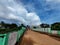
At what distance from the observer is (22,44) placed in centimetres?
1973

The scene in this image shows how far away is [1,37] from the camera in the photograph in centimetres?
802

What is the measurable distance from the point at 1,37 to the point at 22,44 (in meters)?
11.9

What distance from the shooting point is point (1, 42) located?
8.03 metres

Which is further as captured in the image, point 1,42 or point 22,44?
point 22,44

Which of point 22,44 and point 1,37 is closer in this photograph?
point 1,37

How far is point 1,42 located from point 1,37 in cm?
24

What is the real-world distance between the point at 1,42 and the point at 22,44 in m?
11.8

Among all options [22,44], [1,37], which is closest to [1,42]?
[1,37]

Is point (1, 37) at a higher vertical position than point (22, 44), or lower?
higher

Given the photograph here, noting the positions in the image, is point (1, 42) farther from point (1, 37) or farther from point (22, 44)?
point (22, 44)
